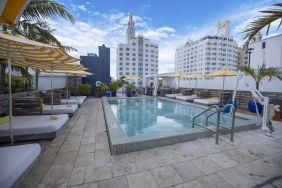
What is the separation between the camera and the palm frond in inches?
199

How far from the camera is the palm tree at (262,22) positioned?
6.84ft

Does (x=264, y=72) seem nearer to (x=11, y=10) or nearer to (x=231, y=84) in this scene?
(x=231, y=84)

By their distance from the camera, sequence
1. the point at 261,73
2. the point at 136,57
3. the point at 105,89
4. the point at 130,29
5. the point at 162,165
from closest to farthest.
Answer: the point at 162,165 < the point at 261,73 < the point at 105,89 < the point at 136,57 < the point at 130,29

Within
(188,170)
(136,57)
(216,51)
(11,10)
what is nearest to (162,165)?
(188,170)

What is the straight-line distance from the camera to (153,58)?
67.8m

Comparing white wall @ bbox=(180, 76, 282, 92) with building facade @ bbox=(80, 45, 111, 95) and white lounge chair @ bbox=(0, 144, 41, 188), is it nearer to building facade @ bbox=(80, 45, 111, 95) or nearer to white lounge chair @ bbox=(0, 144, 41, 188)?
building facade @ bbox=(80, 45, 111, 95)

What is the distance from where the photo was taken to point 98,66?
14.3m

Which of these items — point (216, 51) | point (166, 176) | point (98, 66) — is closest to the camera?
point (166, 176)

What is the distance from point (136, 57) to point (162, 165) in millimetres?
Result: 65150

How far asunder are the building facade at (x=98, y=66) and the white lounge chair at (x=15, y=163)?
12.0 meters

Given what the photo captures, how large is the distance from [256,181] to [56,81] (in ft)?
45.4

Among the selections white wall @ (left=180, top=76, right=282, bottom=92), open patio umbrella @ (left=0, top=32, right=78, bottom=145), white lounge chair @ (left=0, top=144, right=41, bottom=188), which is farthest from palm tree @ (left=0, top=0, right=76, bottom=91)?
white wall @ (left=180, top=76, right=282, bottom=92)

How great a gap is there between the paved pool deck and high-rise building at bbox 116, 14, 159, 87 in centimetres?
6138

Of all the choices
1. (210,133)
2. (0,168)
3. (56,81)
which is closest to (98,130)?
(0,168)
